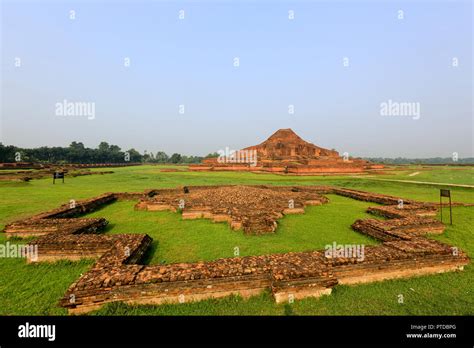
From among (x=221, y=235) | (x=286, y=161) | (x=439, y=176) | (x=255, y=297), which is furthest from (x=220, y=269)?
(x=286, y=161)

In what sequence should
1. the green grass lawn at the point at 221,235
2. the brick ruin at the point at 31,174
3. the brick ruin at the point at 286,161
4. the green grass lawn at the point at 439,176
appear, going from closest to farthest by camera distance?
the green grass lawn at the point at 221,235 → the brick ruin at the point at 31,174 → the green grass lawn at the point at 439,176 → the brick ruin at the point at 286,161

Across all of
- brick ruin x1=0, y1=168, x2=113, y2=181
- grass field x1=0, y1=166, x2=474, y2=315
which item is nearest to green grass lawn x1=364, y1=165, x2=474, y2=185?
grass field x1=0, y1=166, x2=474, y2=315

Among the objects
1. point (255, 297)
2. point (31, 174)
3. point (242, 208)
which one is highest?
point (31, 174)

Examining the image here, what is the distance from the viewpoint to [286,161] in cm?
4400

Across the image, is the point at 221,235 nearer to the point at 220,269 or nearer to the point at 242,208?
the point at 242,208

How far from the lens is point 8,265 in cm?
458

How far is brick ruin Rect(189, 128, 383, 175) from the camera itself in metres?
35.8

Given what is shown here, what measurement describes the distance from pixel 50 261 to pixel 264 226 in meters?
5.30

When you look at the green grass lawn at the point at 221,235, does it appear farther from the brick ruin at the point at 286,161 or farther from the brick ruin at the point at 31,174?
the brick ruin at the point at 286,161

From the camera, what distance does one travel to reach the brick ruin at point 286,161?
35750 millimetres

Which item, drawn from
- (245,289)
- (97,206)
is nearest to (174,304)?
(245,289)

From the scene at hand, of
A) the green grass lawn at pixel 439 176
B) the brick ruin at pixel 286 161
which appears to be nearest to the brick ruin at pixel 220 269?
the green grass lawn at pixel 439 176

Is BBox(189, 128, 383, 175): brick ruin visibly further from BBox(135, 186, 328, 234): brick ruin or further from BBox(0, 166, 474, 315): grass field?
BBox(0, 166, 474, 315): grass field
